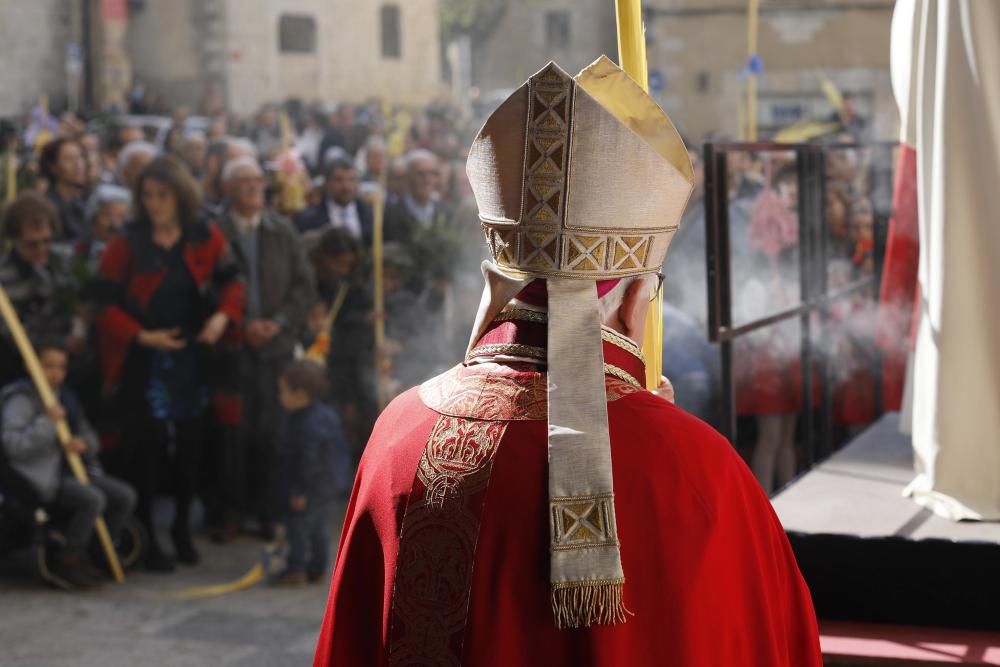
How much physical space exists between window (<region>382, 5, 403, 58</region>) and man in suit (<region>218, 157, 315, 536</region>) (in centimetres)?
350

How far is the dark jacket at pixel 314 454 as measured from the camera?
6324 millimetres

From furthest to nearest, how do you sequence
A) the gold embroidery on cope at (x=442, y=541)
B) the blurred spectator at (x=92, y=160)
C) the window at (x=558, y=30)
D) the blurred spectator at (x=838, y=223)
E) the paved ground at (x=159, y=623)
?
the window at (x=558, y=30)
the blurred spectator at (x=92, y=160)
the blurred spectator at (x=838, y=223)
the paved ground at (x=159, y=623)
the gold embroidery on cope at (x=442, y=541)

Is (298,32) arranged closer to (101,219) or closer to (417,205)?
(417,205)

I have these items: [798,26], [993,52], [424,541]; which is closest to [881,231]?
[993,52]

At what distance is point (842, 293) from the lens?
522 centimetres

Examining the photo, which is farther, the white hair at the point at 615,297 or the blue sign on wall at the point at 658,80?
the blue sign on wall at the point at 658,80

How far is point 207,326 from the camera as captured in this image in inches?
264

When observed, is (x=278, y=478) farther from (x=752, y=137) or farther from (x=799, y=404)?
(x=752, y=137)

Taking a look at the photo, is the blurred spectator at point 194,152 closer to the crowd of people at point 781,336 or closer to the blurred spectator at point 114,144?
the blurred spectator at point 114,144

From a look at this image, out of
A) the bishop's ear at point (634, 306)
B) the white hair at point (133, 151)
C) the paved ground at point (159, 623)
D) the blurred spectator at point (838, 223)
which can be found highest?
the white hair at point (133, 151)

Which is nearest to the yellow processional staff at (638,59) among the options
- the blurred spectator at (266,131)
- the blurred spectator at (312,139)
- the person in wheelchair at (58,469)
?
the person in wheelchair at (58,469)

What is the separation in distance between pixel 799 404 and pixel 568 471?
437 cm

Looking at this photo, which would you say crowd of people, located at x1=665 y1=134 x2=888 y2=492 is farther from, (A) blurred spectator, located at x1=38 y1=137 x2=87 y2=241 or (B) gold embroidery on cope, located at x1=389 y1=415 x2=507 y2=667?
(B) gold embroidery on cope, located at x1=389 y1=415 x2=507 y2=667

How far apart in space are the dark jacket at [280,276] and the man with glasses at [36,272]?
83 cm
